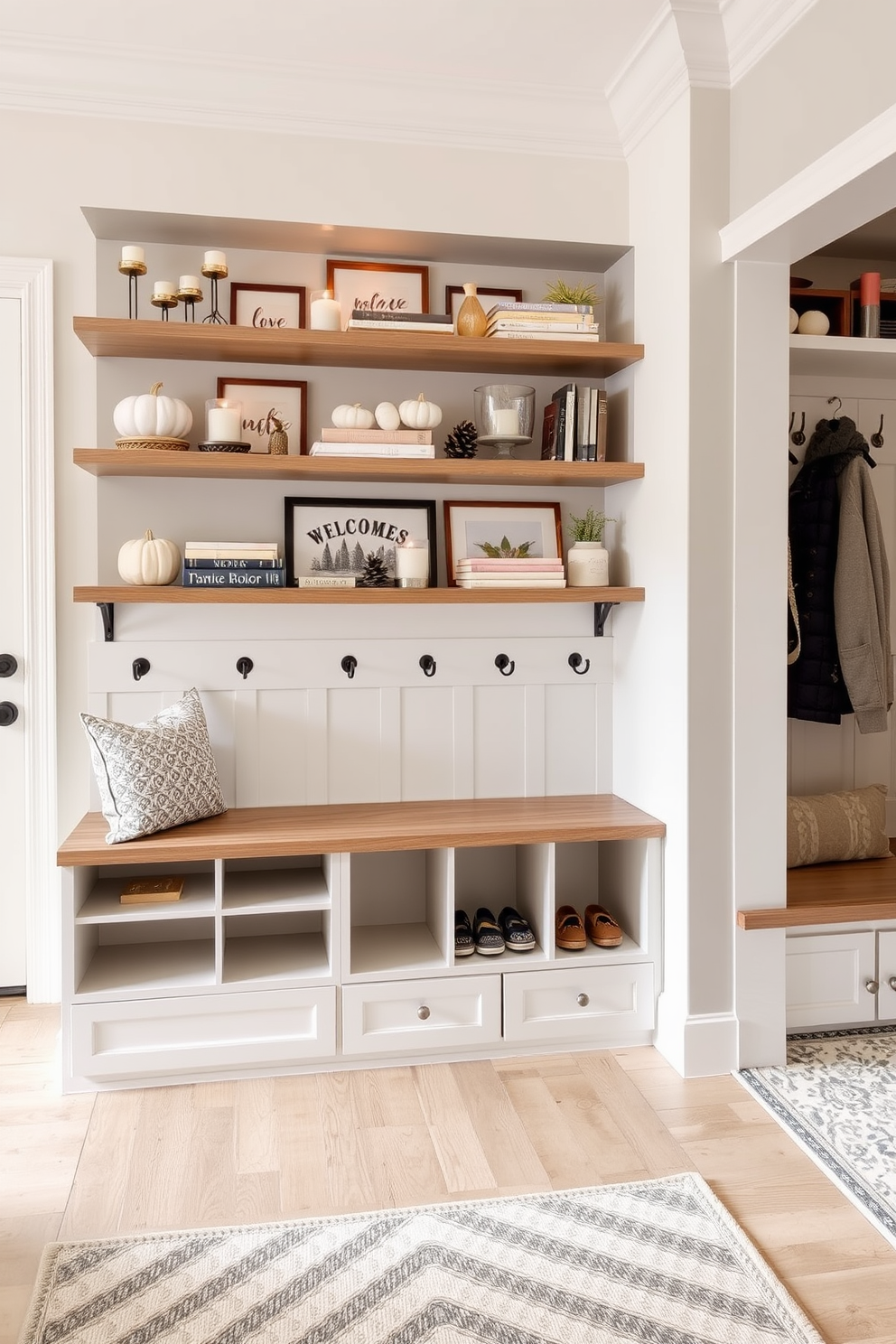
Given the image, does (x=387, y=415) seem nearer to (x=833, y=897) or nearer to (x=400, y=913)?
(x=400, y=913)

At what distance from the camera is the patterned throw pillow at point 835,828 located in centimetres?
309

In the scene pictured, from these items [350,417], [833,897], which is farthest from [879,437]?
[350,417]

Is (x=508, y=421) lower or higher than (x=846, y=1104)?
higher

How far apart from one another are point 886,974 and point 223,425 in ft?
7.66

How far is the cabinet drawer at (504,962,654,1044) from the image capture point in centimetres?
276

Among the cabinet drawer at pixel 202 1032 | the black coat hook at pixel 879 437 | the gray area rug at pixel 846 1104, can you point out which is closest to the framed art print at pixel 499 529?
the black coat hook at pixel 879 437

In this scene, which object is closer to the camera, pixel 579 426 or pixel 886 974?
pixel 886 974

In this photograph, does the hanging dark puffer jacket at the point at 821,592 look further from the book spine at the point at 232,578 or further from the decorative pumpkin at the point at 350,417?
the book spine at the point at 232,578

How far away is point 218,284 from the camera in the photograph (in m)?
3.00

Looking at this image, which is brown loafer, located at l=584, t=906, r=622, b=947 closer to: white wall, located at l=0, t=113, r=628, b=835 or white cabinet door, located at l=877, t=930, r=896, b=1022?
white cabinet door, located at l=877, t=930, r=896, b=1022

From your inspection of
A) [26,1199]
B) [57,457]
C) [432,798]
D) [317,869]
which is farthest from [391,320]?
[26,1199]

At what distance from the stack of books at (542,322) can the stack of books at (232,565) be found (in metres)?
0.88

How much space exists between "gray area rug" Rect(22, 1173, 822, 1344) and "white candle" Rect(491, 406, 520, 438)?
1945 millimetres

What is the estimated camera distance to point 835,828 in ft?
10.2
